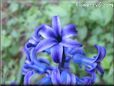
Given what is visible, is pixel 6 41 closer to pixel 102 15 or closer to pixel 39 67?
pixel 102 15

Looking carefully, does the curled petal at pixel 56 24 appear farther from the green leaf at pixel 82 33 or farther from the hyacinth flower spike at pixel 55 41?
the green leaf at pixel 82 33

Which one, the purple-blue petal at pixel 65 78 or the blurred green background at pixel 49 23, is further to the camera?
the blurred green background at pixel 49 23

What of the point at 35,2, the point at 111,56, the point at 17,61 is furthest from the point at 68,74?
the point at 35,2

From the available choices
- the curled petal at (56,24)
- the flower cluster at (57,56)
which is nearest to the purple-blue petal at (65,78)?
the flower cluster at (57,56)

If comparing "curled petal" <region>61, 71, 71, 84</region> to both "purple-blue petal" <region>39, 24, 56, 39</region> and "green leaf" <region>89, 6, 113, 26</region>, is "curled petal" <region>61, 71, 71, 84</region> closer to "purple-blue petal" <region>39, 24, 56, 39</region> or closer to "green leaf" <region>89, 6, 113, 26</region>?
"purple-blue petal" <region>39, 24, 56, 39</region>

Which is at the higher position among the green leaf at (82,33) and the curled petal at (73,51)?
the green leaf at (82,33)

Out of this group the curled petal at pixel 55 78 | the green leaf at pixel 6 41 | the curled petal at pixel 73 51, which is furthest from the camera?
the green leaf at pixel 6 41
